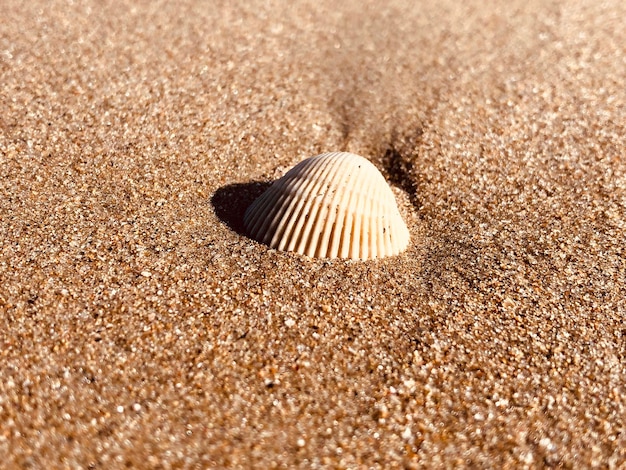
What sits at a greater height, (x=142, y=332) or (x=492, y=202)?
→ (x=492, y=202)

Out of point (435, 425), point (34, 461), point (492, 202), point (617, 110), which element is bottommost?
point (34, 461)

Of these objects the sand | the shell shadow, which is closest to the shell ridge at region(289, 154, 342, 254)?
the sand

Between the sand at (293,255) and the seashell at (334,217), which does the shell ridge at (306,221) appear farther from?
the sand at (293,255)

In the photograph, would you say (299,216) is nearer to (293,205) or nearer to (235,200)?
(293,205)

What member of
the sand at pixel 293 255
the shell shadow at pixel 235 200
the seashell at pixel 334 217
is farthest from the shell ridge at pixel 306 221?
the shell shadow at pixel 235 200

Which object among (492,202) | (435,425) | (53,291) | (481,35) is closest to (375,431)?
(435,425)

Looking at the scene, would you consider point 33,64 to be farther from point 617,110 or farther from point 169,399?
point 617,110

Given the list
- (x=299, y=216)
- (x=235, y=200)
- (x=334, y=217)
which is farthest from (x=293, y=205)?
(x=235, y=200)
